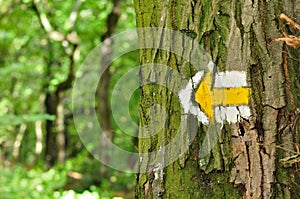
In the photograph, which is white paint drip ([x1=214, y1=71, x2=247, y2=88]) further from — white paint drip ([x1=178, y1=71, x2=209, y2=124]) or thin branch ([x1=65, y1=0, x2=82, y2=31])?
thin branch ([x1=65, y1=0, x2=82, y2=31])

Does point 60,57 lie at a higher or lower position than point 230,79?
higher

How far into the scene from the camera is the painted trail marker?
1.56 metres

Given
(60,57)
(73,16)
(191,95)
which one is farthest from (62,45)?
(191,95)

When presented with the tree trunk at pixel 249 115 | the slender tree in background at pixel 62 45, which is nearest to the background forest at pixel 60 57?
the slender tree in background at pixel 62 45

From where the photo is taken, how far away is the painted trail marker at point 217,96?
1562 millimetres

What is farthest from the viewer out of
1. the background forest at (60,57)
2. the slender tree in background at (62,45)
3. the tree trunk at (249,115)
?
the slender tree in background at (62,45)

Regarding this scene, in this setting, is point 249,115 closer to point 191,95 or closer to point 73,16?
point 191,95

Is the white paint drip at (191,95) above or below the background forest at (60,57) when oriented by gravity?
below

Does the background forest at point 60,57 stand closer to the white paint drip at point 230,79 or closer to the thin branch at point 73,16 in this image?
the thin branch at point 73,16

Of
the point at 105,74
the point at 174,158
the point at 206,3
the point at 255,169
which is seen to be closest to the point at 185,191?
the point at 174,158

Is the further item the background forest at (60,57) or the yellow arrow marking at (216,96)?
the background forest at (60,57)

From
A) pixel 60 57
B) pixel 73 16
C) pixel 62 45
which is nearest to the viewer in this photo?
pixel 73 16

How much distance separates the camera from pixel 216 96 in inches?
62.2

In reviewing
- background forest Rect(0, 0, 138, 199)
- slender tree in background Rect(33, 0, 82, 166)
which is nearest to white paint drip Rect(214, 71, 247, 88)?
background forest Rect(0, 0, 138, 199)
